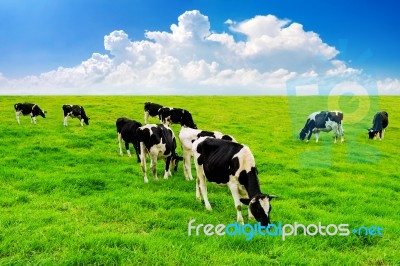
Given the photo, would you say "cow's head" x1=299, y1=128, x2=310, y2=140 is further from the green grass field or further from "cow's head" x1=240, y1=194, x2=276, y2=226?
"cow's head" x1=240, y1=194, x2=276, y2=226

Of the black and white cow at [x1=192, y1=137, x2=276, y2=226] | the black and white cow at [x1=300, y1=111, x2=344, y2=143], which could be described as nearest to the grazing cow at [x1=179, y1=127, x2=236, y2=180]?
the black and white cow at [x1=192, y1=137, x2=276, y2=226]

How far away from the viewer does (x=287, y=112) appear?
124 ft

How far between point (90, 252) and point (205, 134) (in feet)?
20.9

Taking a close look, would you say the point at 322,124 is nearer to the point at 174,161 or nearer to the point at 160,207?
the point at 174,161

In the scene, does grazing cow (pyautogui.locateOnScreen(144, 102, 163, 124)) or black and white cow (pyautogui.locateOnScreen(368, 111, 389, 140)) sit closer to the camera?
black and white cow (pyautogui.locateOnScreen(368, 111, 389, 140))

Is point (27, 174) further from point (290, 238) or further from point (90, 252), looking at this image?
point (290, 238)

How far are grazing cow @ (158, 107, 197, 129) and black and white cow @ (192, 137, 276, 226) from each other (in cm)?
1414

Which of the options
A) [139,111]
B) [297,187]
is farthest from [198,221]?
[139,111]

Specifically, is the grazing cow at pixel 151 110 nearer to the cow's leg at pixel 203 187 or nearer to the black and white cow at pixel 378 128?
the black and white cow at pixel 378 128

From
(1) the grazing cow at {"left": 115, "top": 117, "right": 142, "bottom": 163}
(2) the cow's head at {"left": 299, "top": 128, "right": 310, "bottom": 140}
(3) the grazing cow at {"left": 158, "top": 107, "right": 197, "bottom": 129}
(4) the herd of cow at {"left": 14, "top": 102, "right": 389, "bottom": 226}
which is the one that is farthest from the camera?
(3) the grazing cow at {"left": 158, "top": 107, "right": 197, "bottom": 129}

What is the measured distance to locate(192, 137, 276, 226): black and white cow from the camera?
292 inches

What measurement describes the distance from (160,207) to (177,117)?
1521cm

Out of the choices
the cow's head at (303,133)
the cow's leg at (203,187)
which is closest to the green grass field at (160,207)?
the cow's leg at (203,187)

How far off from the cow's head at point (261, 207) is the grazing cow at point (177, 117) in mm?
16260
